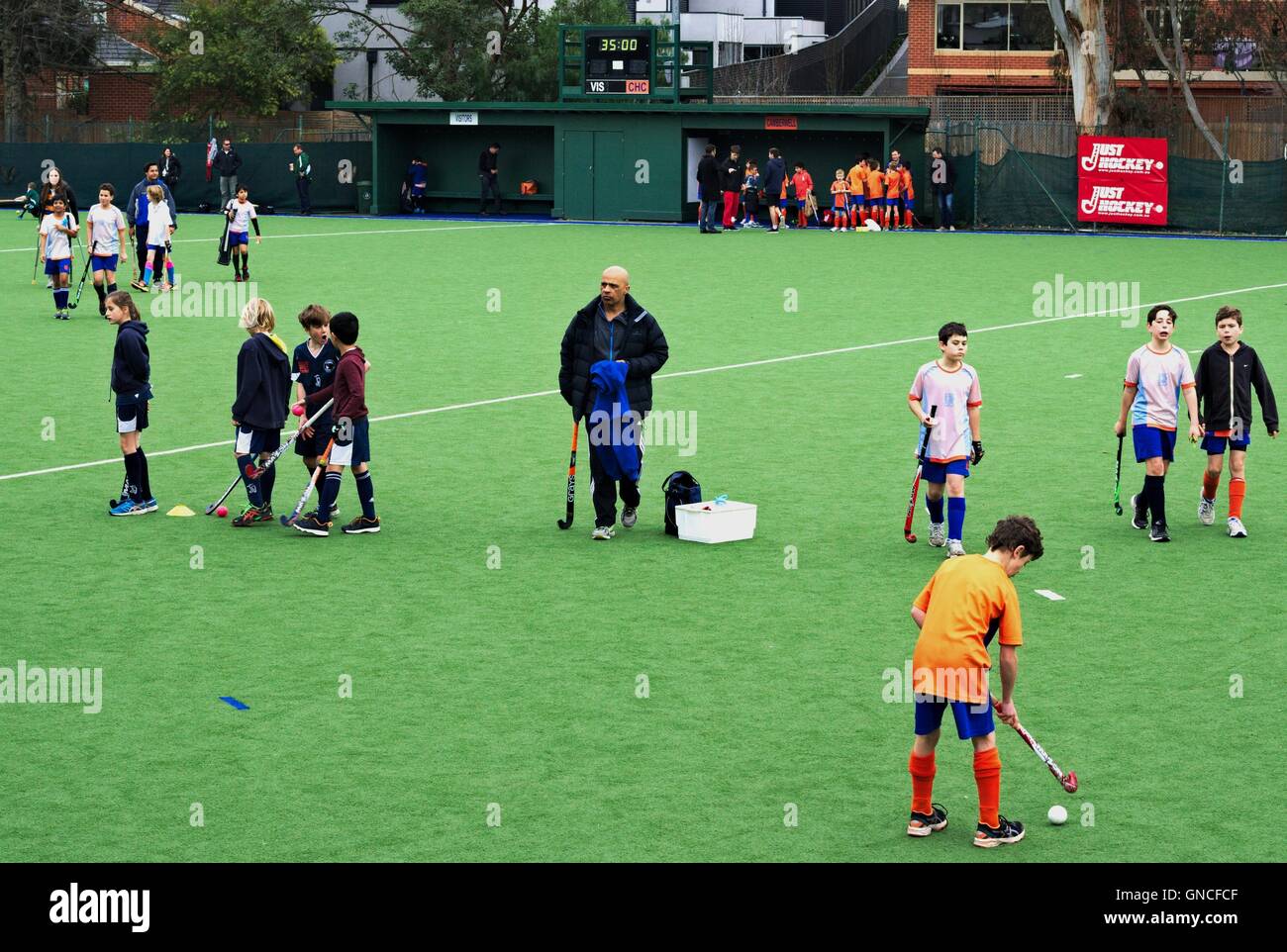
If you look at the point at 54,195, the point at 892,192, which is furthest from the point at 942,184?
the point at 54,195

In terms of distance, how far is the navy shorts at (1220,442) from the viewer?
13.8m

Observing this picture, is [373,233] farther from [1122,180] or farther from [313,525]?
[313,525]

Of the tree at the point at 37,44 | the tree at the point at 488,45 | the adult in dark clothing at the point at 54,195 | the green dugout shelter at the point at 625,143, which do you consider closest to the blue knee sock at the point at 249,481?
the adult in dark clothing at the point at 54,195

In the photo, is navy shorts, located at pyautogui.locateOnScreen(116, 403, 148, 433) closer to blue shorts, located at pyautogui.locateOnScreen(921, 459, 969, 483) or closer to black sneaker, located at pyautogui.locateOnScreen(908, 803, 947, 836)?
blue shorts, located at pyautogui.locateOnScreen(921, 459, 969, 483)

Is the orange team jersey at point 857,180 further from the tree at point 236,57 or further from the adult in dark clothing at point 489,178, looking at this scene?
the tree at point 236,57

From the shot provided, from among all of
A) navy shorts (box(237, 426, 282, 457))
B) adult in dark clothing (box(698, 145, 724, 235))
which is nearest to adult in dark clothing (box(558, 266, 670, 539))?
navy shorts (box(237, 426, 282, 457))

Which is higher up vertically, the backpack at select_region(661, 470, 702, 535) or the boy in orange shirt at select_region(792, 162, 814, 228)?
the boy in orange shirt at select_region(792, 162, 814, 228)

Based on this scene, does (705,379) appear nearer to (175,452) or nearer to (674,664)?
(175,452)

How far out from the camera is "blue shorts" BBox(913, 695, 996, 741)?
7.57 metres

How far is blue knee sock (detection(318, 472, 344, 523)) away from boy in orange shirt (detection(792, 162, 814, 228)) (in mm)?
36955

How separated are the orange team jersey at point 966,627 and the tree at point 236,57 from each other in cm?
6308

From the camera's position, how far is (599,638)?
11.0 m

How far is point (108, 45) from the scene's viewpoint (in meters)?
75.6
